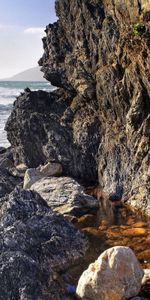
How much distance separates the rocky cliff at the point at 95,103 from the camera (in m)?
18.0

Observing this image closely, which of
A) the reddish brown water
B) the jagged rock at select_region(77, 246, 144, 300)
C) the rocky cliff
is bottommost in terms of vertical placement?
the reddish brown water

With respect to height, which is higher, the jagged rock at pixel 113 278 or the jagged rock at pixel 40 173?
the jagged rock at pixel 113 278

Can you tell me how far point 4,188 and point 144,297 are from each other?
12331 millimetres

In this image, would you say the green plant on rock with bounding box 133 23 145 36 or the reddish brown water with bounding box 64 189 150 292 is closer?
the reddish brown water with bounding box 64 189 150 292

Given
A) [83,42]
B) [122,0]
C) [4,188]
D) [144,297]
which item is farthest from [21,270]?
[83,42]

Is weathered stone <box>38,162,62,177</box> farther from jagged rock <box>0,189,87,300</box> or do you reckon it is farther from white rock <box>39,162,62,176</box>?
jagged rock <box>0,189,87,300</box>

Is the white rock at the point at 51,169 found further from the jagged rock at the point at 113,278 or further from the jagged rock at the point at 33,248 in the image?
the jagged rock at the point at 113,278

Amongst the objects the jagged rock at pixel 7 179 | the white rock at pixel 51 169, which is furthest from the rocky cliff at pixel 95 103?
the jagged rock at pixel 7 179

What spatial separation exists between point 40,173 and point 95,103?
493 cm

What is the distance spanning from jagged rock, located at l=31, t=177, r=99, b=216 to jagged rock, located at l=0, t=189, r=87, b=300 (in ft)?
12.7

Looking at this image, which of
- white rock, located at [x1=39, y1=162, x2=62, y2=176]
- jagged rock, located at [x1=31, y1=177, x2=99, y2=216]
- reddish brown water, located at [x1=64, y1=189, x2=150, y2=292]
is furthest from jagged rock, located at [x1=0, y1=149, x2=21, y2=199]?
reddish brown water, located at [x1=64, y1=189, x2=150, y2=292]

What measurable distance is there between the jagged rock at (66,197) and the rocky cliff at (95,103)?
1.58m

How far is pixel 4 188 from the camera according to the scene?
819 inches

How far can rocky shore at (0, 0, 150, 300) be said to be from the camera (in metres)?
9.80
